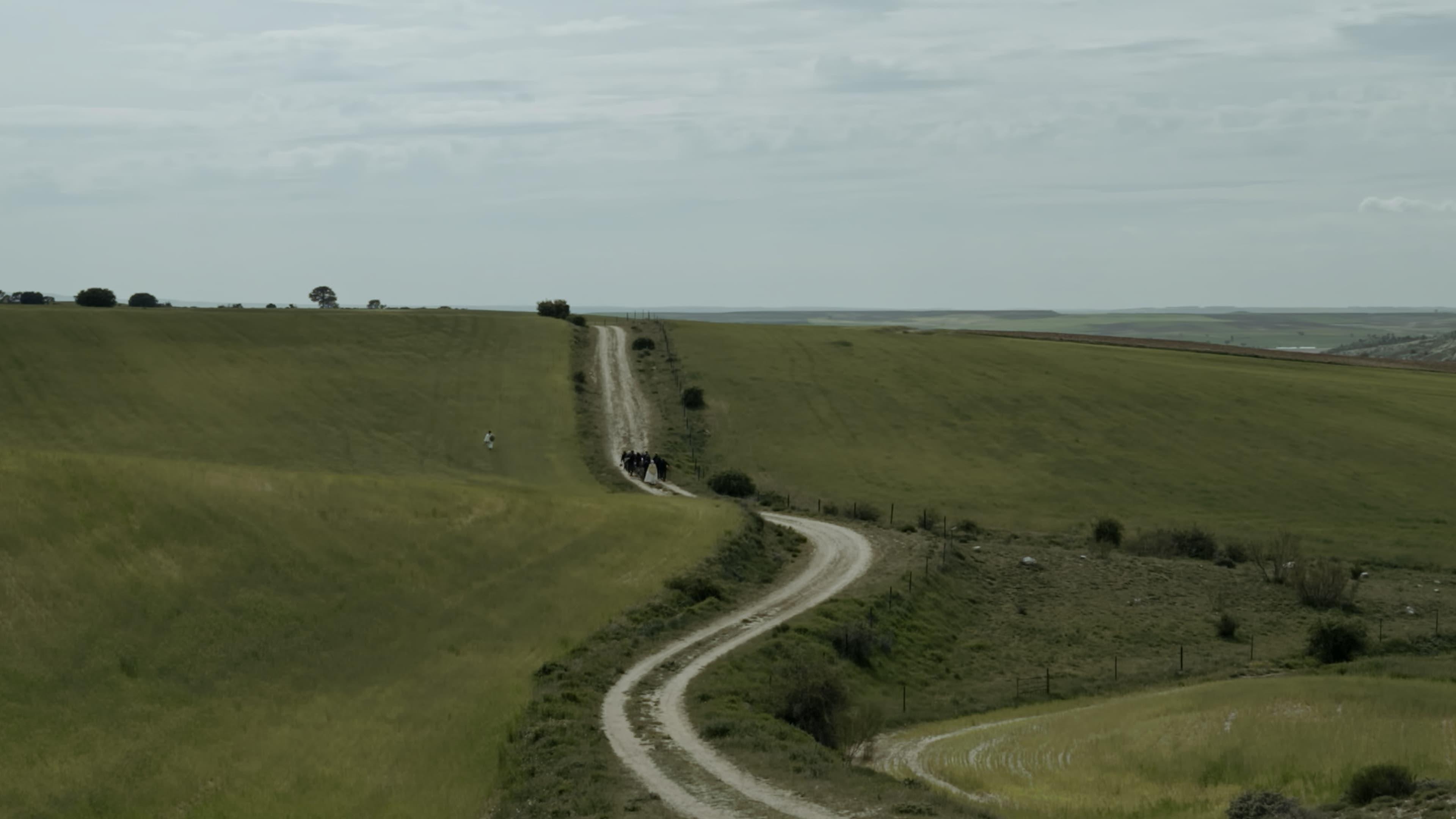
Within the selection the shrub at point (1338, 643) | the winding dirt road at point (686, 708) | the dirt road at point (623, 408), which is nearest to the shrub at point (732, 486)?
the dirt road at point (623, 408)

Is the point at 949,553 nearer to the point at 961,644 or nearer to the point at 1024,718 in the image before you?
the point at 961,644

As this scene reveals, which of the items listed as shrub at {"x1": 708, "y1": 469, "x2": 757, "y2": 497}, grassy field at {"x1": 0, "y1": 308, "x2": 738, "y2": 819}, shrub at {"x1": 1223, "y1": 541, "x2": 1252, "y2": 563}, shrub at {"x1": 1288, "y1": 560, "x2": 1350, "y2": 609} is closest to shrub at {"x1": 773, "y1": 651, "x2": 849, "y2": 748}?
grassy field at {"x1": 0, "y1": 308, "x2": 738, "y2": 819}

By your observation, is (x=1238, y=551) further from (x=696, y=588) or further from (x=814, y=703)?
(x=814, y=703)

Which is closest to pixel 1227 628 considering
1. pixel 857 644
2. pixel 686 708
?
pixel 857 644

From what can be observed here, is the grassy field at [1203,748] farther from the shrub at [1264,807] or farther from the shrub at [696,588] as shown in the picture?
the shrub at [696,588]

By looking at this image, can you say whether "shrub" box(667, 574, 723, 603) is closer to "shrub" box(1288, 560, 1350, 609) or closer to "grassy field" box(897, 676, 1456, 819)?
"grassy field" box(897, 676, 1456, 819)
